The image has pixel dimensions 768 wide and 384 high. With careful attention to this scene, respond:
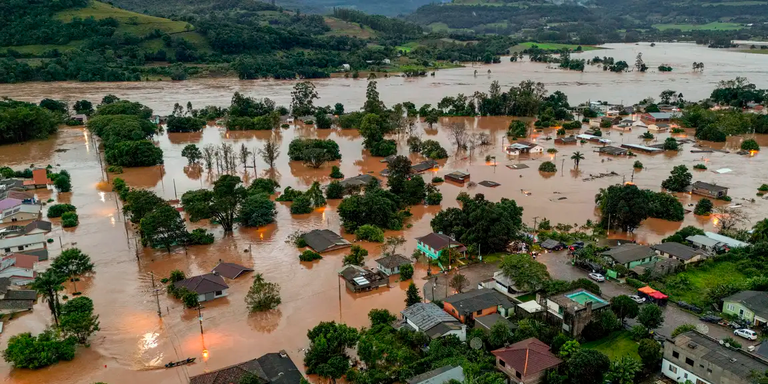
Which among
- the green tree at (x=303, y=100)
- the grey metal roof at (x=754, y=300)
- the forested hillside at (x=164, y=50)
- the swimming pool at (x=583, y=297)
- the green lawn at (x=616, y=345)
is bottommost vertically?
the green lawn at (x=616, y=345)

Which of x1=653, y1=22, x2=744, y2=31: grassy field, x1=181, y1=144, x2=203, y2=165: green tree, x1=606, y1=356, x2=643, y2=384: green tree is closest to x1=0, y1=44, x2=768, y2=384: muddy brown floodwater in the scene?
x1=181, y1=144, x2=203, y2=165: green tree

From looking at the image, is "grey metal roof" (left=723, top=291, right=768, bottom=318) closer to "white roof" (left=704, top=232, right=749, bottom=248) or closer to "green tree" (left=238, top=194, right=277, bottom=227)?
"white roof" (left=704, top=232, right=749, bottom=248)

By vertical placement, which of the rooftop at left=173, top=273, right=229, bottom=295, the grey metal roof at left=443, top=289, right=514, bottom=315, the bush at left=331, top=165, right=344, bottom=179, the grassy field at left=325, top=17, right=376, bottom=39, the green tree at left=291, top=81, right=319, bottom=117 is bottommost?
the rooftop at left=173, top=273, right=229, bottom=295

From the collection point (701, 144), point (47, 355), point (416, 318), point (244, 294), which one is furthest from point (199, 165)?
point (701, 144)

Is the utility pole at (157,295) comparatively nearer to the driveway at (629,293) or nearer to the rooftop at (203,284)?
the rooftop at (203,284)

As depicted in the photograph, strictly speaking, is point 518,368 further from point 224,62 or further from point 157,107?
point 224,62

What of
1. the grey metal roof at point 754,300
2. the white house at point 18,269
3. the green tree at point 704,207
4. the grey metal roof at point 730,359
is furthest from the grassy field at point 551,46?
the grey metal roof at point 730,359

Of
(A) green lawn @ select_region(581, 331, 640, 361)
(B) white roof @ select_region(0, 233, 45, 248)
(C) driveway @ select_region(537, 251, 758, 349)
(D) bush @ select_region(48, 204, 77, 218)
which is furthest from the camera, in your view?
(D) bush @ select_region(48, 204, 77, 218)
